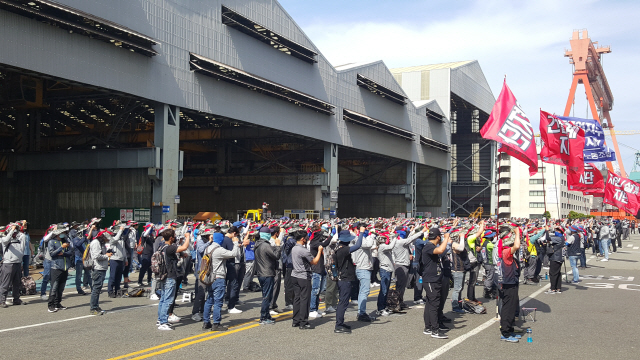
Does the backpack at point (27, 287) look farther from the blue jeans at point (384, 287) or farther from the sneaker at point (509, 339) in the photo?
the sneaker at point (509, 339)

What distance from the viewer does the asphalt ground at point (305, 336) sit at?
28.9 ft

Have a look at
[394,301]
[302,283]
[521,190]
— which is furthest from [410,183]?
[521,190]

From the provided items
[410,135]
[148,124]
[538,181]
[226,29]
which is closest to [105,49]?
[226,29]

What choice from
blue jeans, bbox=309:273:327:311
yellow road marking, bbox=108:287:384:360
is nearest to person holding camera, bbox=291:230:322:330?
yellow road marking, bbox=108:287:384:360

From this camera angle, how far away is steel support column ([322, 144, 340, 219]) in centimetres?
4725

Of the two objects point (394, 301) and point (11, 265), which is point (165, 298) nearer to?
point (394, 301)

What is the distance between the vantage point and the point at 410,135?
59125 millimetres

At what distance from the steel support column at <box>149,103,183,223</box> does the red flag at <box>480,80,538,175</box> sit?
2178cm

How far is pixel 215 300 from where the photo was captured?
10727mm

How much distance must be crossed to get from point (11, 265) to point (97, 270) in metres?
2.90

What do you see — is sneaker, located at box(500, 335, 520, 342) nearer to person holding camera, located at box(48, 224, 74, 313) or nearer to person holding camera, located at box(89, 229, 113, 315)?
person holding camera, located at box(89, 229, 113, 315)

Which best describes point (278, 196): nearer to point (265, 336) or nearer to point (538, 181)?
point (265, 336)

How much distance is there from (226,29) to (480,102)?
4746 centimetres

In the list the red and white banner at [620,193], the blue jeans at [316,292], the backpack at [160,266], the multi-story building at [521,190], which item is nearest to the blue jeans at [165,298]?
the backpack at [160,266]
